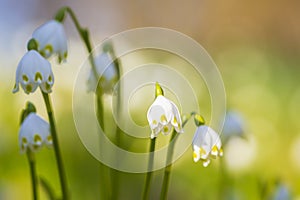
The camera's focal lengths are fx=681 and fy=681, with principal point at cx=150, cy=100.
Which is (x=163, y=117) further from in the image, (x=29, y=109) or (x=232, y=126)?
(x=232, y=126)

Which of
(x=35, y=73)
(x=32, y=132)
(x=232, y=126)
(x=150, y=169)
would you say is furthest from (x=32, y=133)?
(x=232, y=126)

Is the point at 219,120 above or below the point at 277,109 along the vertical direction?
below

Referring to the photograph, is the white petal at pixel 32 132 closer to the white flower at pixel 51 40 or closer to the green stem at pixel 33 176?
the green stem at pixel 33 176

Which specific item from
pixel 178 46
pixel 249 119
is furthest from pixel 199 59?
pixel 249 119

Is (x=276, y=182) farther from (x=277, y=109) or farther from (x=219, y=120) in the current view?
(x=277, y=109)

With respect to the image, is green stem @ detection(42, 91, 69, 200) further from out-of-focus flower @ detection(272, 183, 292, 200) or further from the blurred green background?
out-of-focus flower @ detection(272, 183, 292, 200)

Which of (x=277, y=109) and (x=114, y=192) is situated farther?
(x=277, y=109)
